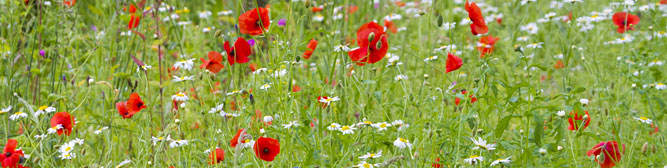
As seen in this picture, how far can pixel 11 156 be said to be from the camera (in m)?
1.66

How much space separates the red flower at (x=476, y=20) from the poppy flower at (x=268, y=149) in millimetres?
627

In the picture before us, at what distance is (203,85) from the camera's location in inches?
114

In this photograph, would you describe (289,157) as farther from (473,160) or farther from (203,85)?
(203,85)

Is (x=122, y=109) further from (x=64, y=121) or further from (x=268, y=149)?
(x=268, y=149)

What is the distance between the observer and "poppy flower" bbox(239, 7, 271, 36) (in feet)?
5.53

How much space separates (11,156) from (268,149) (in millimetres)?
680

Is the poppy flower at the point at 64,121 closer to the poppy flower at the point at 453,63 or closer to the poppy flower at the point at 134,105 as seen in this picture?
the poppy flower at the point at 134,105

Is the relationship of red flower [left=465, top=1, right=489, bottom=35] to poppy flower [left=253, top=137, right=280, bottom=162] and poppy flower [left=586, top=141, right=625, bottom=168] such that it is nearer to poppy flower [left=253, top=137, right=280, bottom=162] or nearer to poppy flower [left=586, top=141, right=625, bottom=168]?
poppy flower [left=586, top=141, right=625, bottom=168]

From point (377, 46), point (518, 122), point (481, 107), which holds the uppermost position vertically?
point (377, 46)

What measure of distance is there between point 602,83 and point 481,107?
2.90ft

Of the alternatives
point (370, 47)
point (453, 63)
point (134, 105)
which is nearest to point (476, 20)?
point (453, 63)

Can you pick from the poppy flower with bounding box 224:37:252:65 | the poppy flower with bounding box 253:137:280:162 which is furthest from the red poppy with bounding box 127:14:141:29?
the poppy flower with bounding box 253:137:280:162

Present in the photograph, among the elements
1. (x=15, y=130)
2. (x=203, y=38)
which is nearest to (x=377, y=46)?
(x=15, y=130)

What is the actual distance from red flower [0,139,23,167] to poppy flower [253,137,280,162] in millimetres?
638
